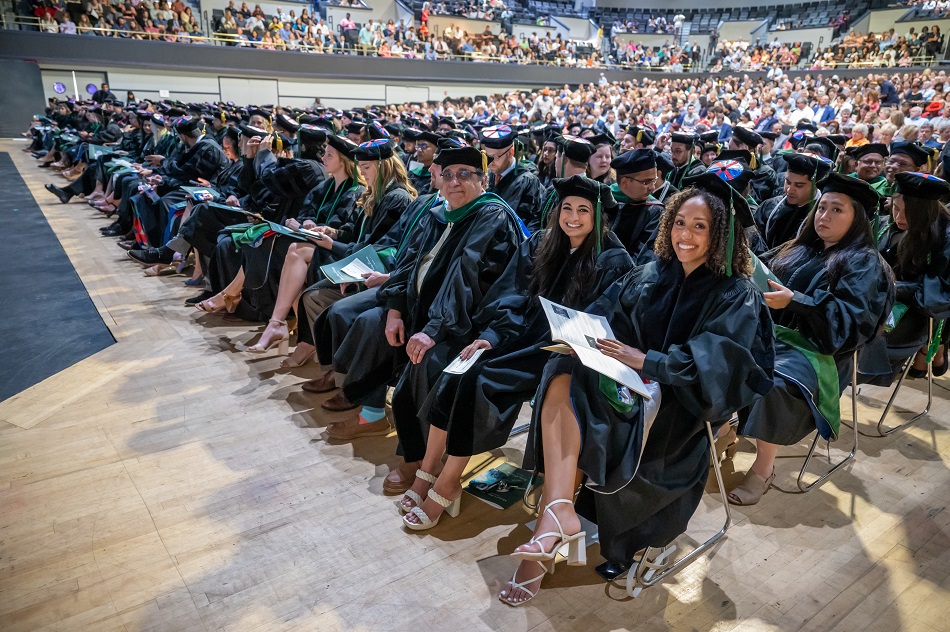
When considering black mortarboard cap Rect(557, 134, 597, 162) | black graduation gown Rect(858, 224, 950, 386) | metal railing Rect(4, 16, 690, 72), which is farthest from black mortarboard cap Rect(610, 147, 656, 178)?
metal railing Rect(4, 16, 690, 72)

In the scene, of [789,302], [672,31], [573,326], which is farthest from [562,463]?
[672,31]

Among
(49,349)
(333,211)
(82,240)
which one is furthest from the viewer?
(82,240)

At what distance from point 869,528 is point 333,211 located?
4161 mm

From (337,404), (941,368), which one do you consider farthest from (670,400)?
(941,368)

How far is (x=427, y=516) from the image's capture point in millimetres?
2945

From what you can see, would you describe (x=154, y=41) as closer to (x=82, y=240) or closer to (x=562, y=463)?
(x=82, y=240)

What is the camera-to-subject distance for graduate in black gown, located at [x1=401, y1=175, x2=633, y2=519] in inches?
117

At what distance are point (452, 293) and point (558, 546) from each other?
1.40 m

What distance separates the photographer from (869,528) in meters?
3.09

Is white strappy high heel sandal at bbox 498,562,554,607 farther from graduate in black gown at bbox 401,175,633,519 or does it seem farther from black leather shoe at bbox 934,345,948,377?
black leather shoe at bbox 934,345,948,377

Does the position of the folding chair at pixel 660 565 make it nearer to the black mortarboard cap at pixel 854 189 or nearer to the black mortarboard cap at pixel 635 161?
the black mortarboard cap at pixel 854 189

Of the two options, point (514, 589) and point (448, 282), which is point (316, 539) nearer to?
point (514, 589)

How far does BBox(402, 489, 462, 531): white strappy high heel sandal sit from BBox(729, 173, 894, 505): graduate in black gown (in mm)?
1416

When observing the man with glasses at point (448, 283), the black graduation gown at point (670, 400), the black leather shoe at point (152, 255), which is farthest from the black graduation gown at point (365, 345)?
the black leather shoe at point (152, 255)
